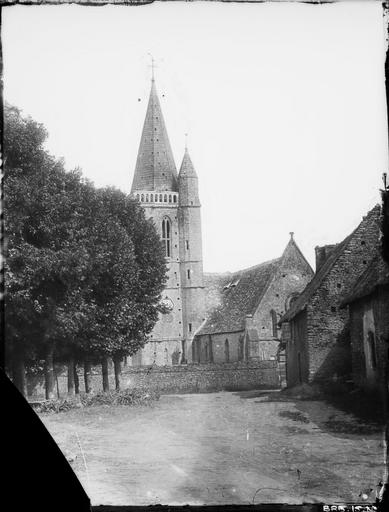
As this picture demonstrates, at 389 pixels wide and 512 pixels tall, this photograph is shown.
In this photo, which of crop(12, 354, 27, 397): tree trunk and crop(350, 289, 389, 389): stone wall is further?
crop(350, 289, 389, 389): stone wall

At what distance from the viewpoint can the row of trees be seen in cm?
711

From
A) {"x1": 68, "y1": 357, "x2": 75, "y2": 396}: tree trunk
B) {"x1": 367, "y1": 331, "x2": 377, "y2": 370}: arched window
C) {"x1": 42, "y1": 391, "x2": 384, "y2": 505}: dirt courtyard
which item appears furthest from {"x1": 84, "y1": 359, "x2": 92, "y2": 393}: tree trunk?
{"x1": 367, "y1": 331, "x2": 377, "y2": 370}: arched window

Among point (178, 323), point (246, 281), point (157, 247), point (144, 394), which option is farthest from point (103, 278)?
point (178, 323)

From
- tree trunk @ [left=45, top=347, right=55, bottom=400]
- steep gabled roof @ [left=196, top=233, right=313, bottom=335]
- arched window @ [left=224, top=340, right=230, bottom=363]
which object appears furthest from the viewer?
arched window @ [left=224, top=340, right=230, bottom=363]

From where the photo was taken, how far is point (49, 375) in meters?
9.65

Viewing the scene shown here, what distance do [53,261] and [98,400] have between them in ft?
12.5

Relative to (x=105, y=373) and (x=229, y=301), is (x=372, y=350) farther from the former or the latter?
(x=229, y=301)

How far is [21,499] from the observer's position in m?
2.84

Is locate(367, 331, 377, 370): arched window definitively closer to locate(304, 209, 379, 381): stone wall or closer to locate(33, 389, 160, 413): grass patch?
locate(304, 209, 379, 381): stone wall

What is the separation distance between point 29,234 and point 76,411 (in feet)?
9.89

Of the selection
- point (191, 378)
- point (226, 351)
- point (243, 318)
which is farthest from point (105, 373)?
point (226, 351)

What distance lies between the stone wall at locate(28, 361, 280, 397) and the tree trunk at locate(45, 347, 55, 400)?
39 centimetres

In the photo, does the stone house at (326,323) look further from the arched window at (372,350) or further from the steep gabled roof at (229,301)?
the steep gabled roof at (229,301)

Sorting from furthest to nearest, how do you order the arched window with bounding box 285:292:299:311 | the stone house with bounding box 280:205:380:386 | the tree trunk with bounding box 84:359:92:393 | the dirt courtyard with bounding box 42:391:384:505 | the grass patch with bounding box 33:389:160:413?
the arched window with bounding box 285:292:299:311
the stone house with bounding box 280:205:380:386
the tree trunk with bounding box 84:359:92:393
the grass patch with bounding box 33:389:160:413
the dirt courtyard with bounding box 42:391:384:505
